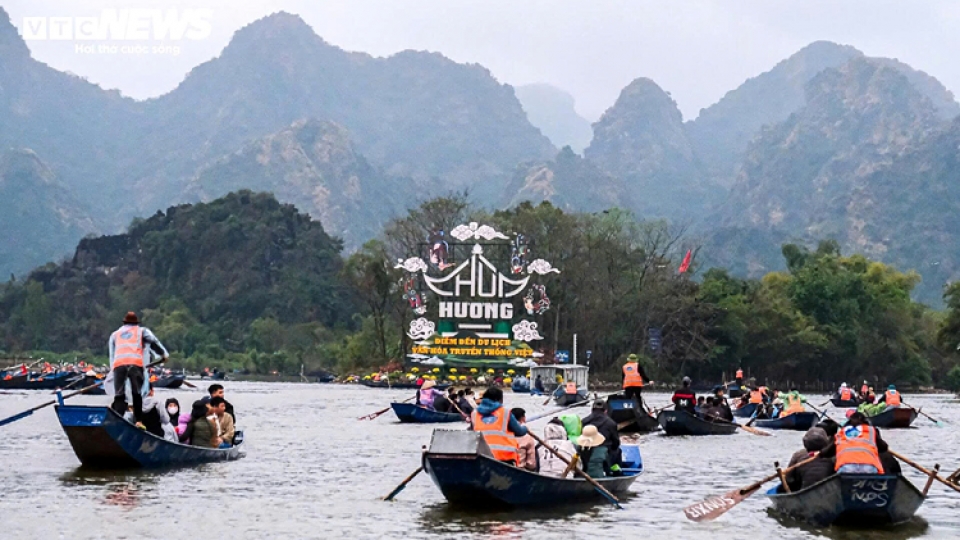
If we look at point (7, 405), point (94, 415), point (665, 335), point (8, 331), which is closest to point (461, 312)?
point (665, 335)

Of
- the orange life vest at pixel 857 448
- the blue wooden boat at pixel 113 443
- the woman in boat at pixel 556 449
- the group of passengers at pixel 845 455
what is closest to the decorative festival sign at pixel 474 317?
the blue wooden boat at pixel 113 443

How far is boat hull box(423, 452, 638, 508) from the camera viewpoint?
18.1m

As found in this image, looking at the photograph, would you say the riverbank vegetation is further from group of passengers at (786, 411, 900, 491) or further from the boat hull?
the boat hull

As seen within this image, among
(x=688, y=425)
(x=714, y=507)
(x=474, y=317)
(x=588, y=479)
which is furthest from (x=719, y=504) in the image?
(x=474, y=317)

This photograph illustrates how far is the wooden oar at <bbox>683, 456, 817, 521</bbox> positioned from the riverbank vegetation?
7216 cm

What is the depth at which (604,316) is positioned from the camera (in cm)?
9906

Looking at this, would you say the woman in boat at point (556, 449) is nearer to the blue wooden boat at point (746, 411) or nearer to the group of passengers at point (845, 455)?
the group of passengers at point (845, 455)

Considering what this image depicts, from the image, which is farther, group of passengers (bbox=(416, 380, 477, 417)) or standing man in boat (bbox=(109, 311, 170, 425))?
group of passengers (bbox=(416, 380, 477, 417))

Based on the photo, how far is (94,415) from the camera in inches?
885

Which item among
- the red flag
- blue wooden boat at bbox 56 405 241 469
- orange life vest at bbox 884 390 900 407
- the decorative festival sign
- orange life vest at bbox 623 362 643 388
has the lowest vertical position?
blue wooden boat at bbox 56 405 241 469

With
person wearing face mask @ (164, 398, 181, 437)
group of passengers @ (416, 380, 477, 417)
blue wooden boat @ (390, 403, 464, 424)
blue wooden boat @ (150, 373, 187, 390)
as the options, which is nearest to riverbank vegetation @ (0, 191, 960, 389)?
blue wooden boat @ (150, 373, 187, 390)

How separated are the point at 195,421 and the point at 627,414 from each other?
14.1 metres

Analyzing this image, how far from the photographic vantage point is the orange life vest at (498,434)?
19.0m

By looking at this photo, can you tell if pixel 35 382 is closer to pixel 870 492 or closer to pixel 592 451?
pixel 592 451
